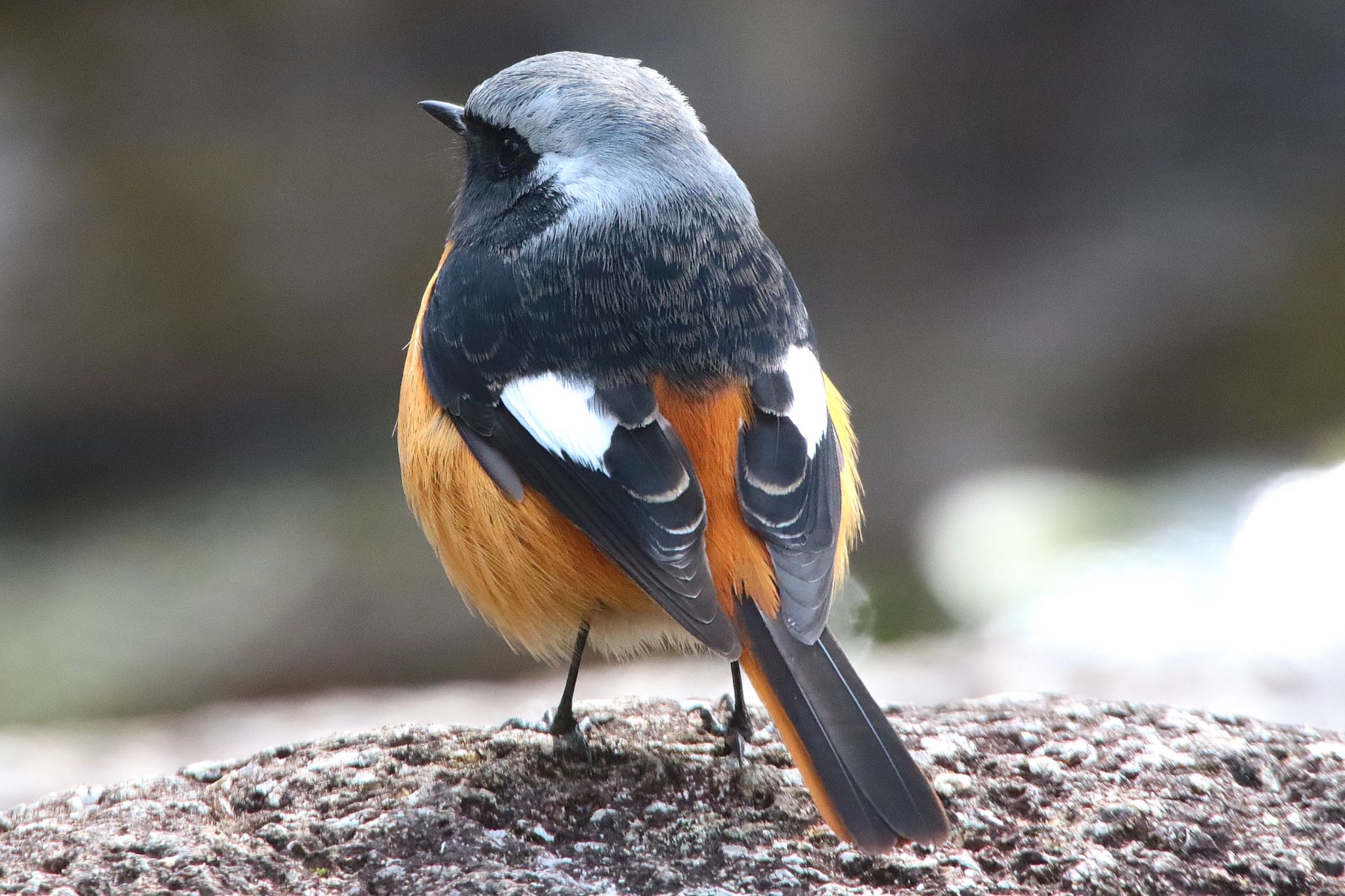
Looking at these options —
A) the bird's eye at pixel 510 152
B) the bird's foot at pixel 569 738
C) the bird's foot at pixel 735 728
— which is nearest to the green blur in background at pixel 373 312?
the bird's foot at pixel 735 728

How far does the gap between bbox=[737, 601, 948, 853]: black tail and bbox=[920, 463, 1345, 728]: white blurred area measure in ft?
13.5

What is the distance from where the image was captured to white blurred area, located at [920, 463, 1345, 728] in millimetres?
7461

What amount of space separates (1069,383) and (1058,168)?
6.52 feet

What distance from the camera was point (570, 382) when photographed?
3527mm

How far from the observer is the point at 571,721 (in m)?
3.55

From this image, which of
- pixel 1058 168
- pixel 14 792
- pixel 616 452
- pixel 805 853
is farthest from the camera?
pixel 1058 168

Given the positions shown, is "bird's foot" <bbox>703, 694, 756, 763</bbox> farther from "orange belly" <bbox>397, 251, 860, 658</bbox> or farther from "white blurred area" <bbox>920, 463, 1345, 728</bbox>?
"white blurred area" <bbox>920, 463, 1345, 728</bbox>

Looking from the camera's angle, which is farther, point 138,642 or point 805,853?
point 138,642

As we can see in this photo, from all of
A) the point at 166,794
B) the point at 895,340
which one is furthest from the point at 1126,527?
the point at 166,794

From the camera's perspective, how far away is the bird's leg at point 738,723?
358 cm

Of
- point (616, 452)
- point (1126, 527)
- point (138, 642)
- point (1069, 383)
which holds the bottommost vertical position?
point (616, 452)

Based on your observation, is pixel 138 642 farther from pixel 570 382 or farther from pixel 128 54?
pixel 570 382

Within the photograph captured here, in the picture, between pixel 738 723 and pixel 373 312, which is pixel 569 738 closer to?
pixel 738 723

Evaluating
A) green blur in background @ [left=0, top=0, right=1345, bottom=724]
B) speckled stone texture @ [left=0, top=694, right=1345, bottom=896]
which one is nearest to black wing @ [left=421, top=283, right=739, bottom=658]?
speckled stone texture @ [left=0, top=694, right=1345, bottom=896]
